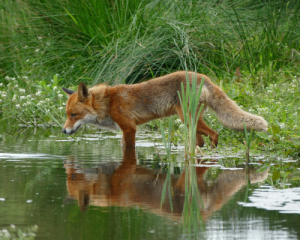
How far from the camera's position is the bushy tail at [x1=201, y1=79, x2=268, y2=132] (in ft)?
19.8

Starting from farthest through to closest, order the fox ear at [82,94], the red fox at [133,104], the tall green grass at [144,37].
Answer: the tall green grass at [144,37] → the fox ear at [82,94] → the red fox at [133,104]

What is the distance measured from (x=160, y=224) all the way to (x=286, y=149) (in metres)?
2.91

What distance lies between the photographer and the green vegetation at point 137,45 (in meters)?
10.3

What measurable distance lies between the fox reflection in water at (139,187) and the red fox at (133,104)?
197 cm

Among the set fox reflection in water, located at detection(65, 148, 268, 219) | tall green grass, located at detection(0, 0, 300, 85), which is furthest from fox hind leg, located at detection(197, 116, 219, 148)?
tall green grass, located at detection(0, 0, 300, 85)

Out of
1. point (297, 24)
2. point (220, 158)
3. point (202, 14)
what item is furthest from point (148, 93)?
point (297, 24)

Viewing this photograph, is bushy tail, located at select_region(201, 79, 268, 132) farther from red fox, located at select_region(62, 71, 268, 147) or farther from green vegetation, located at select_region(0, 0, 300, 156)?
green vegetation, located at select_region(0, 0, 300, 156)

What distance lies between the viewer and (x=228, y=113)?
6.45 metres

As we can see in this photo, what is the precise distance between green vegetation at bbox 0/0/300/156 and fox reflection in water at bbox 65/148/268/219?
14.7 ft

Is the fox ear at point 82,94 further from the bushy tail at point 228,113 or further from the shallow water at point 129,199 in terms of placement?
the bushy tail at point 228,113

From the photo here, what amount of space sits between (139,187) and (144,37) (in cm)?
739

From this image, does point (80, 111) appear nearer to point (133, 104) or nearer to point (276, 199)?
point (133, 104)

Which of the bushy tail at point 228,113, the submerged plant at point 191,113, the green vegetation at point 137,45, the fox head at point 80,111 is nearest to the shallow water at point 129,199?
the submerged plant at point 191,113

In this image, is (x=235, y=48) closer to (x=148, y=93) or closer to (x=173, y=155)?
(x=148, y=93)
